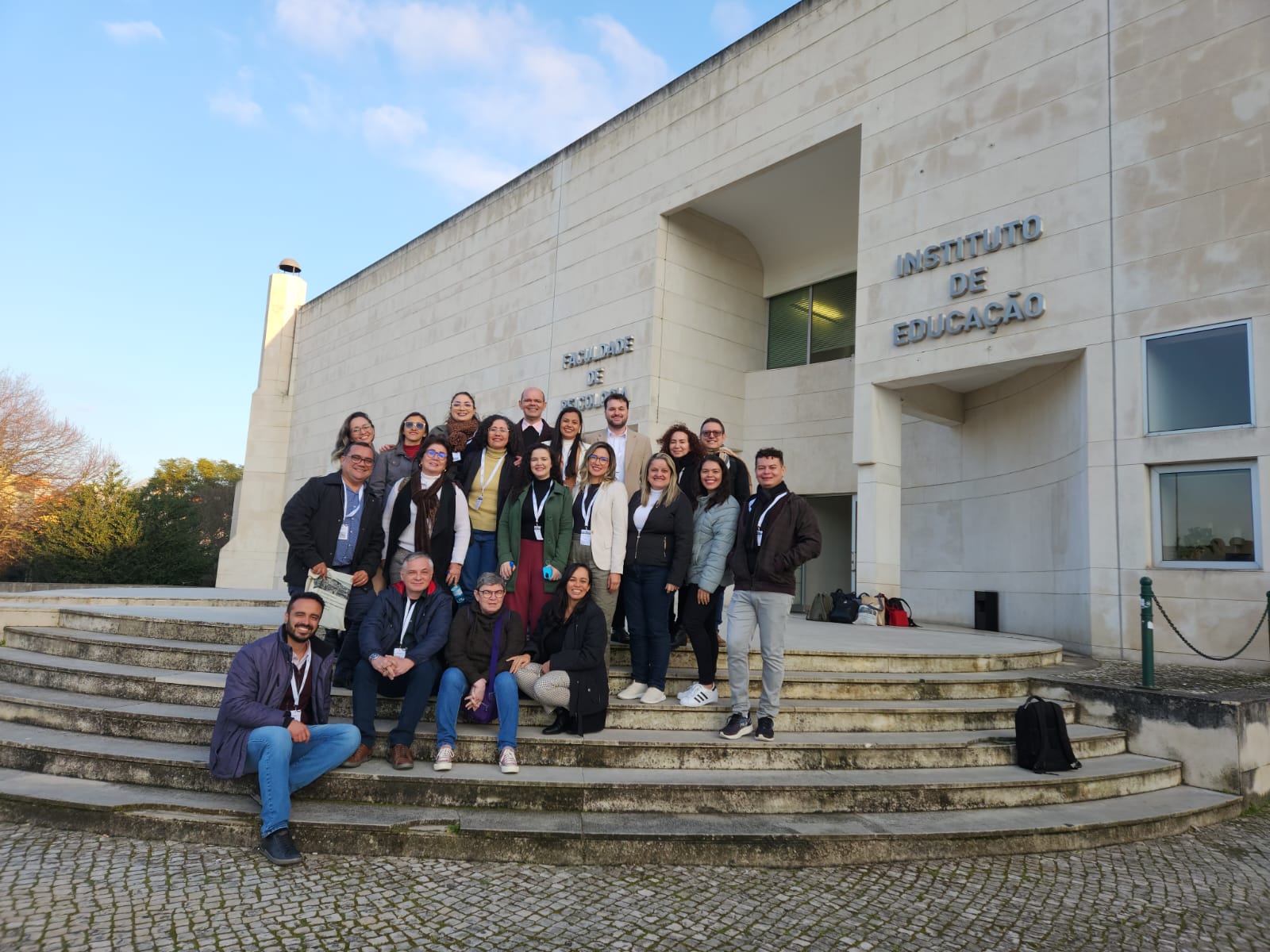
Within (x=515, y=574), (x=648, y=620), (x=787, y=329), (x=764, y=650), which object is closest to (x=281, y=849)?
(x=515, y=574)

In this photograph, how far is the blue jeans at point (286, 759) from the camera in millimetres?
4020

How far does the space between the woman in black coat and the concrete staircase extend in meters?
0.22

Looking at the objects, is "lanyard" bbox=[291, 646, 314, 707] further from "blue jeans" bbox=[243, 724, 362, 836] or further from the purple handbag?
the purple handbag

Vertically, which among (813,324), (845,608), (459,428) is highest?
(813,324)

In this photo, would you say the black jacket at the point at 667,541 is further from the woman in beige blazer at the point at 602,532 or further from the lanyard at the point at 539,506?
the lanyard at the point at 539,506

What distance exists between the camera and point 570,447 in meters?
6.16

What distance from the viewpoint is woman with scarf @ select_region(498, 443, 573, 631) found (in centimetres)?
553

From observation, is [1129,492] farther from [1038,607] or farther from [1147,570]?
[1038,607]

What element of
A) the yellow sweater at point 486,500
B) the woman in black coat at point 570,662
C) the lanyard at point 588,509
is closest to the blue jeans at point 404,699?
the woman in black coat at point 570,662

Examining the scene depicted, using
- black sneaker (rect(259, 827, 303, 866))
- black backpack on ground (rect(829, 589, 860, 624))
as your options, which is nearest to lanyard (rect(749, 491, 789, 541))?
black sneaker (rect(259, 827, 303, 866))

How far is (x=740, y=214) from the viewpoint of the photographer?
1612 centimetres

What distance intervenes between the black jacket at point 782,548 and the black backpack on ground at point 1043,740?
1.88 m

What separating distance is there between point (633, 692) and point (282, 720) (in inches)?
95.7

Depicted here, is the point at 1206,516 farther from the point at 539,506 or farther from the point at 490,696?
the point at 490,696
